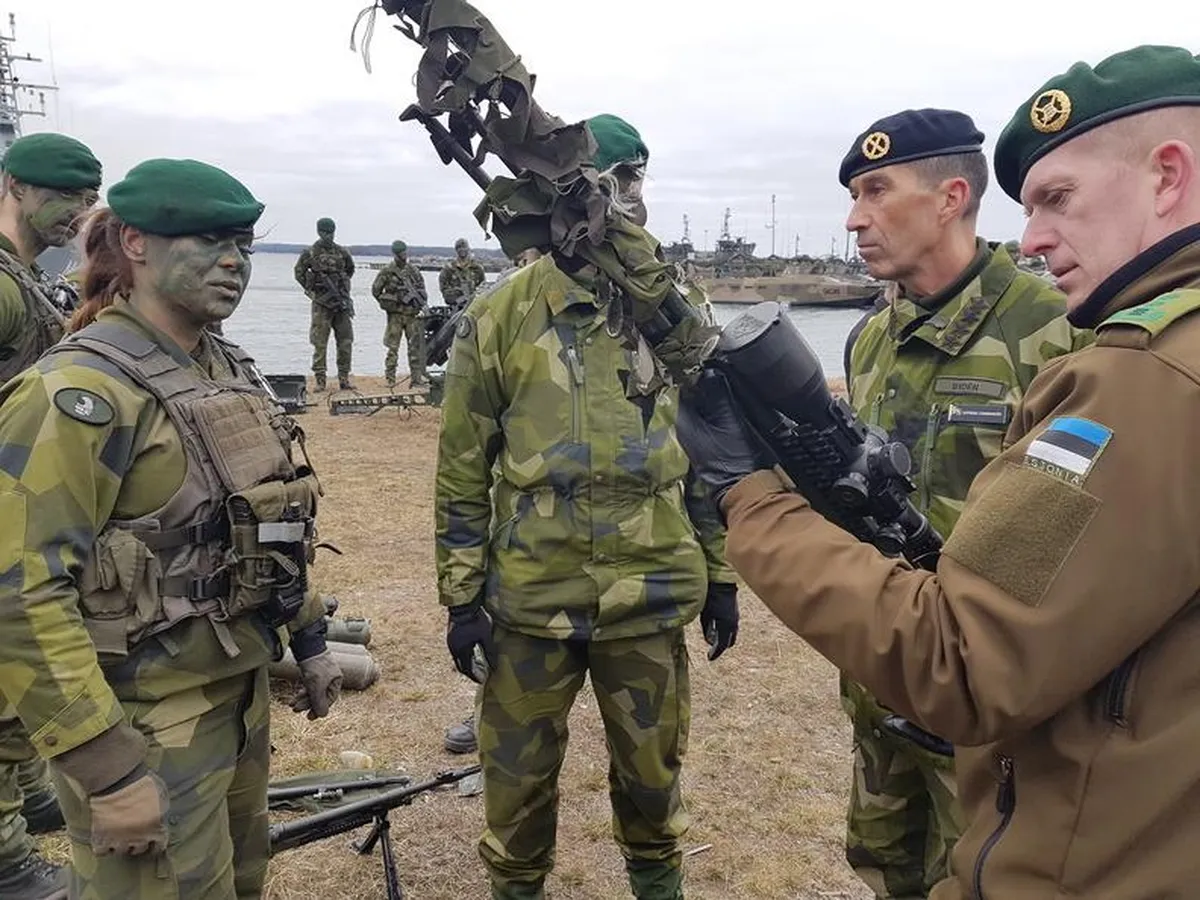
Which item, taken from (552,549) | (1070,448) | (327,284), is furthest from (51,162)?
(327,284)

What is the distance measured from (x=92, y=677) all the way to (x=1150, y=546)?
2.02 m

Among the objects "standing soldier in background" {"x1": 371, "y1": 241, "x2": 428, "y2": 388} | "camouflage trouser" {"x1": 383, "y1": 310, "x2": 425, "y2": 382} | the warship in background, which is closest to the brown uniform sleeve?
"camouflage trouser" {"x1": 383, "y1": 310, "x2": 425, "y2": 382}

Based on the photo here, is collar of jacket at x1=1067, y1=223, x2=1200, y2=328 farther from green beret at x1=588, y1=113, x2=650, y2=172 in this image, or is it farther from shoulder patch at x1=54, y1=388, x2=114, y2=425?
shoulder patch at x1=54, y1=388, x2=114, y2=425

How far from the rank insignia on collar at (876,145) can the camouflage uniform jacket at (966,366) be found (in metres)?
0.43

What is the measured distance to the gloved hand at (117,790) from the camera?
195cm

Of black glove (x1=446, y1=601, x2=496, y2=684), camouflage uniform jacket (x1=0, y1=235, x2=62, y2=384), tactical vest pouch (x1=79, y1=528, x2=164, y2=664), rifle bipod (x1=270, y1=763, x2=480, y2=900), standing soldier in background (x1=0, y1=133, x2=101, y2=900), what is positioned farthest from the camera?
camouflage uniform jacket (x1=0, y1=235, x2=62, y2=384)

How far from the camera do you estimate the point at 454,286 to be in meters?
15.8

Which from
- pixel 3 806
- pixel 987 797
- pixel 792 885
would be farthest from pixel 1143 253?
pixel 3 806

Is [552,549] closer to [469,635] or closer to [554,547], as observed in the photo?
[554,547]

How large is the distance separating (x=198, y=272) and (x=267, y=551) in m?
0.73

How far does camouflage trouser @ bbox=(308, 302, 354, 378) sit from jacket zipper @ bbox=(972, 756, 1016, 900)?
14411 mm

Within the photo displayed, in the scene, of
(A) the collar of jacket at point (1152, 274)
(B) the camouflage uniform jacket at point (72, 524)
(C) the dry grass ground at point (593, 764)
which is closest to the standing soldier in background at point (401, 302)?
(C) the dry grass ground at point (593, 764)

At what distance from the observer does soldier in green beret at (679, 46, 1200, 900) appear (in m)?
1.11

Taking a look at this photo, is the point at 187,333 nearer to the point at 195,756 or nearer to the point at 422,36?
the point at 195,756
